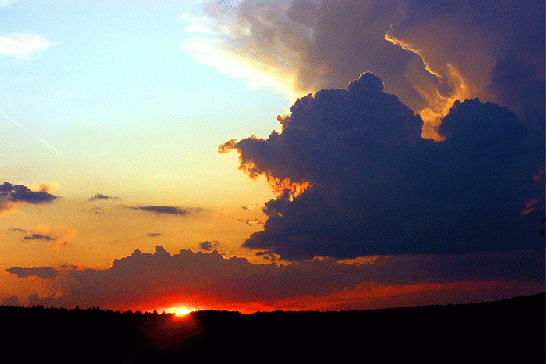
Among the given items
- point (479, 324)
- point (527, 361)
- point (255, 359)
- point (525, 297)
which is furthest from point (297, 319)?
point (525, 297)

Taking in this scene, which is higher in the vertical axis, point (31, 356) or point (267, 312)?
point (267, 312)

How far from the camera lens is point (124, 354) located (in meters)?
59.0

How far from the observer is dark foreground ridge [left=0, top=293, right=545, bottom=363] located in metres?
57.9

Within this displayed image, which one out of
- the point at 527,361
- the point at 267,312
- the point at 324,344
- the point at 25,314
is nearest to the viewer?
the point at 527,361

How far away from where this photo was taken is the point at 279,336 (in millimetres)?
63594

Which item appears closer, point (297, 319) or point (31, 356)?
point (31, 356)

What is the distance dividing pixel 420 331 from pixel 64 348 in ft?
124

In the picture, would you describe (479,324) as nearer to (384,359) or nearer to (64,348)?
(384,359)

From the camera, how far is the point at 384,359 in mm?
57344

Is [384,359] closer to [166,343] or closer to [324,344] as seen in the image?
[324,344]

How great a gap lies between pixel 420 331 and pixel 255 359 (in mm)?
18764

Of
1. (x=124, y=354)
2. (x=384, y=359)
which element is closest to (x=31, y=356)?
(x=124, y=354)

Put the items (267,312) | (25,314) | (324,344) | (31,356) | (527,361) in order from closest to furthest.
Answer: (527,361) → (31,356) → (324,344) → (25,314) → (267,312)

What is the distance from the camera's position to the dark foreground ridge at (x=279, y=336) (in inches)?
2280
